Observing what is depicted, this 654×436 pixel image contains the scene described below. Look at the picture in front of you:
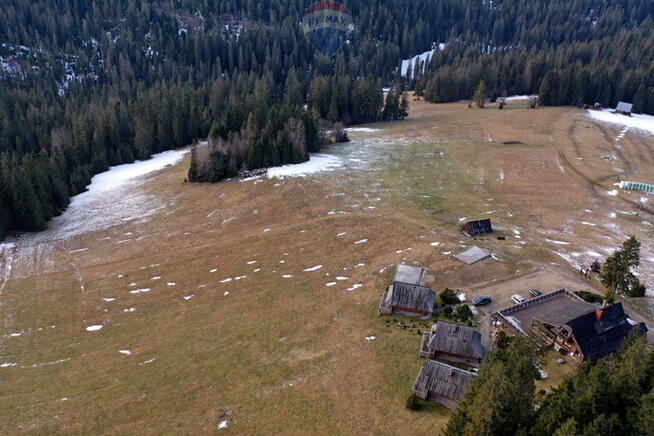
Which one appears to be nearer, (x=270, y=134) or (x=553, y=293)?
(x=553, y=293)

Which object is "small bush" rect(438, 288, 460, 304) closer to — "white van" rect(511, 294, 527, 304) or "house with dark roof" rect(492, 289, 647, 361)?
"house with dark roof" rect(492, 289, 647, 361)

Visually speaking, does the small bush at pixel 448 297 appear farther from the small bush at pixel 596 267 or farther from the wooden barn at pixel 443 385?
the small bush at pixel 596 267

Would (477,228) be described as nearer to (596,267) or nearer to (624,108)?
(596,267)

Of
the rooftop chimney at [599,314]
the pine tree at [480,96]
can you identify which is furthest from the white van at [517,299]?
the pine tree at [480,96]

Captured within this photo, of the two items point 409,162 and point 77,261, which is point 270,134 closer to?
point 409,162

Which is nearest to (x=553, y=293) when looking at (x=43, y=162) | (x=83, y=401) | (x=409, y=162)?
(x=83, y=401)

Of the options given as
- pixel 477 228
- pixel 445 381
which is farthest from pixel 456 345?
pixel 477 228

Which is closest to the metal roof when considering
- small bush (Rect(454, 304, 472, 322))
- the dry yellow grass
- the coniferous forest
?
small bush (Rect(454, 304, 472, 322))
